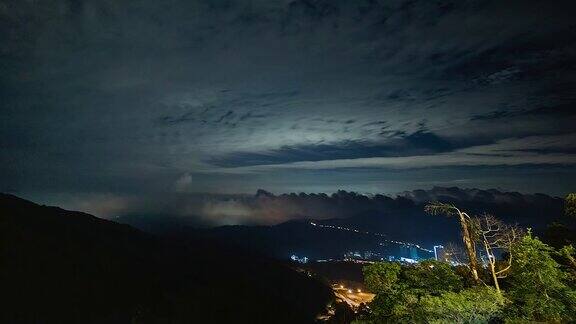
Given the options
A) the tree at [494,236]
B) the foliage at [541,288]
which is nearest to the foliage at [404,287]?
the tree at [494,236]

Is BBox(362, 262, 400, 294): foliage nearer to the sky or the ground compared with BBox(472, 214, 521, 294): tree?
nearer to the ground

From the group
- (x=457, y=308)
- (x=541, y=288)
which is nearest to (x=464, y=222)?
(x=457, y=308)

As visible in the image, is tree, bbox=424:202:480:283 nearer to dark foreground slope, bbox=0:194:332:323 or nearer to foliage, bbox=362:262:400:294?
foliage, bbox=362:262:400:294

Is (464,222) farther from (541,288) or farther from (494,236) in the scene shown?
(541,288)

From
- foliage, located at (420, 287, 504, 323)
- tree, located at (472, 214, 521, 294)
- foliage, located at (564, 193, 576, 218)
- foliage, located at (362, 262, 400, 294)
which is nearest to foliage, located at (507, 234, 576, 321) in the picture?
tree, located at (472, 214, 521, 294)

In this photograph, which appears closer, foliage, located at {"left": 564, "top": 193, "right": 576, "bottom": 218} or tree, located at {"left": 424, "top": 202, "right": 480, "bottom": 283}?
tree, located at {"left": 424, "top": 202, "right": 480, "bottom": 283}

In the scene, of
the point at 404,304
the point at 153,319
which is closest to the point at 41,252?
the point at 153,319

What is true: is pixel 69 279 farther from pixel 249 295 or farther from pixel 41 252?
pixel 249 295

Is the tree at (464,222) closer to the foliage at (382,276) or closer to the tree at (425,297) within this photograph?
the tree at (425,297)
